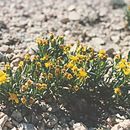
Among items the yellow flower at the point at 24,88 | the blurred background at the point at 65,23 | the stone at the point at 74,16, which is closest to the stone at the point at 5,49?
the blurred background at the point at 65,23

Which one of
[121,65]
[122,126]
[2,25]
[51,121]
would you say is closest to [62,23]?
[2,25]

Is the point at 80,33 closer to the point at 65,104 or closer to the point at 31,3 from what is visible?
the point at 31,3

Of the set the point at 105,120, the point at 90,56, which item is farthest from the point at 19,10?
the point at 105,120

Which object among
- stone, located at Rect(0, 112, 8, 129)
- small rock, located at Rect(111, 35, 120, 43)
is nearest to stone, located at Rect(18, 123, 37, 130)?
stone, located at Rect(0, 112, 8, 129)

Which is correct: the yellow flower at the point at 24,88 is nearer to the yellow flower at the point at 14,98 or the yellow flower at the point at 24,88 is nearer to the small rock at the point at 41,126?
the yellow flower at the point at 14,98

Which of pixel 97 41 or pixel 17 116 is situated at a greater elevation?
pixel 97 41

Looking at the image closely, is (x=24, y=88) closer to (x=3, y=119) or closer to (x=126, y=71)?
(x=3, y=119)

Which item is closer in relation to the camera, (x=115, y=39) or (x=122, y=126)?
(x=122, y=126)
